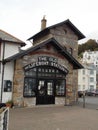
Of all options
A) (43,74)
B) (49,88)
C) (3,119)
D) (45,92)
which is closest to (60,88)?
(49,88)

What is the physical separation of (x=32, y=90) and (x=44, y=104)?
5.01ft

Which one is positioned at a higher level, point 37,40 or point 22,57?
point 37,40

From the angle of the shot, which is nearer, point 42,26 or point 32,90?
point 32,90

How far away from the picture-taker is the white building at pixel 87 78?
2414 inches

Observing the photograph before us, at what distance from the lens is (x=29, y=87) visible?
63.8 ft

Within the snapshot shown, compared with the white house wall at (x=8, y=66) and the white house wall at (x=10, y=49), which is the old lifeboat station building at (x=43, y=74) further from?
the white house wall at (x=10, y=49)

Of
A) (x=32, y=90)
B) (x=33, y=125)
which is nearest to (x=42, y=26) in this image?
(x=32, y=90)

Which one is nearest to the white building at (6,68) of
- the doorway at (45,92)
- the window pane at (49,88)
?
the doorway at (45,92)

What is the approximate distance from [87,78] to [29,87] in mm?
44562

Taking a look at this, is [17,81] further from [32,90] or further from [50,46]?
[50,46]

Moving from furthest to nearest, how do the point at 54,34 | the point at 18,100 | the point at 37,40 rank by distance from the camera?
the point at 37,40 → the point at 54,34 → the point at 18,100

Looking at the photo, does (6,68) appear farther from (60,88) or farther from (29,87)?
(60,88)

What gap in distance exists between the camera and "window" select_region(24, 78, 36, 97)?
19.2m

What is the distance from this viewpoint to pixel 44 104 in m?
19.8
